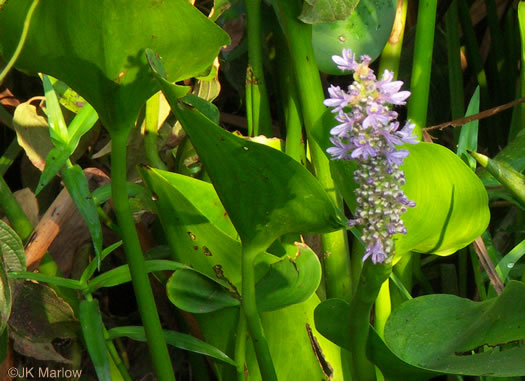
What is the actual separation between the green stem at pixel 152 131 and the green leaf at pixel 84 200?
0.54 ft

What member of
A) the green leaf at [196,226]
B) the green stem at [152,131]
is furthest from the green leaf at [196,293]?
the green stem at [152,131]

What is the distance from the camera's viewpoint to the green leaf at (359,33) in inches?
29.1

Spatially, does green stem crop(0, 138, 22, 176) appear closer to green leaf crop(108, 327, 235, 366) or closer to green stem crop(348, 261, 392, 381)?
green leaf crop(108, 327, 235, 366)

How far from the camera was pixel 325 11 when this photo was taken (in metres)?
0.60

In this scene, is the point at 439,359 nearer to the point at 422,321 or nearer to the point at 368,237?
the point at 422,321

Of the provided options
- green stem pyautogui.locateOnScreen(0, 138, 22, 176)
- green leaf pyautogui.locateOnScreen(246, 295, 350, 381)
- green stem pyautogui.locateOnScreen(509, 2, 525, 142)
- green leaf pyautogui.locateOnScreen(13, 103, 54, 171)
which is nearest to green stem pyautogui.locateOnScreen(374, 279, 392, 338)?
green leaf pyautogui.locateOnScreen(246, 295, 350, 381)

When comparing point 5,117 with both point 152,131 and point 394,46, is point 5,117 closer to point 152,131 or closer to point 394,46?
point 152,131

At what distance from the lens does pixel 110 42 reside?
0.49m

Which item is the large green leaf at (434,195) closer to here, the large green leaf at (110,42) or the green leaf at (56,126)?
the large green leaf at (110,42)

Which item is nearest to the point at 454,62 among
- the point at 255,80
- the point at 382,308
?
the point at 255,80

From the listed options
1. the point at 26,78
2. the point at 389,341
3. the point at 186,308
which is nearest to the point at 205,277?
the point at 186,308

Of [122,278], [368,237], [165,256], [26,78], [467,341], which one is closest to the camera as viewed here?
[368,237]

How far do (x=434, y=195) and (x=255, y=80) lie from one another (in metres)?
0.31

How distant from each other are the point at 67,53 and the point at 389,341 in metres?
0.30
